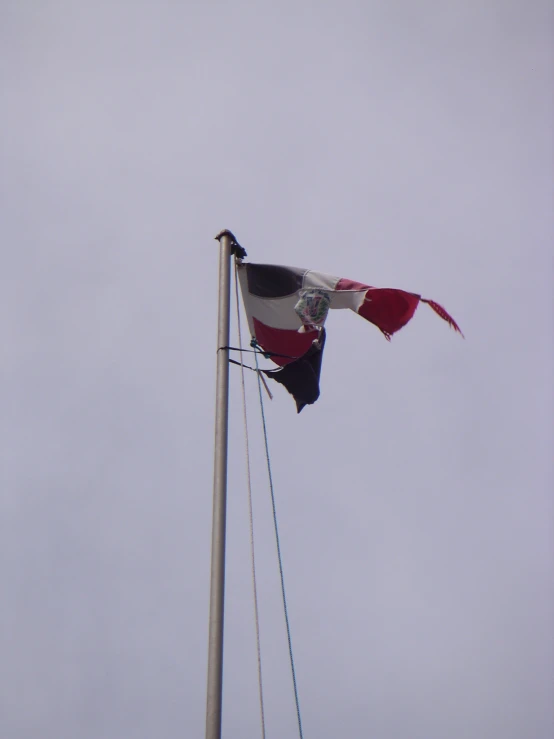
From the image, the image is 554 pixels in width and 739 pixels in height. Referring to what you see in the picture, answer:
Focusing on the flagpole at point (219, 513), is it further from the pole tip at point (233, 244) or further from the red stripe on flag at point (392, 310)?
the red stripe on flag at point (392, 310)

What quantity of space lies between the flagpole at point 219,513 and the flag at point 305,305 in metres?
1.78

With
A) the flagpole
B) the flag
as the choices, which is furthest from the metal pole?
the flag

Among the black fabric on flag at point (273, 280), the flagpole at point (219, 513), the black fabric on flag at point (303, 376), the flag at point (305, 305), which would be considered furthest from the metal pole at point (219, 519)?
the black fabric on flag at point (303, 376)

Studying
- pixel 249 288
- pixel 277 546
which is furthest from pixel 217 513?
pixel 249 288

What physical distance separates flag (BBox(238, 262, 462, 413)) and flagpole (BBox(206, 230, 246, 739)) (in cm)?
178

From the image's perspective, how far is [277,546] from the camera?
11.8 metres

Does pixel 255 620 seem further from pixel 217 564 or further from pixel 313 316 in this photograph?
pixel 313 316

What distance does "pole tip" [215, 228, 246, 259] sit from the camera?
11242 mm

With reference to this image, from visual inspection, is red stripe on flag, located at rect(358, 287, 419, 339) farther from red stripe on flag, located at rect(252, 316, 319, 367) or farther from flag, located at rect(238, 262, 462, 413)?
red stripe on flag, located at rect(252, 316, 319, 367)

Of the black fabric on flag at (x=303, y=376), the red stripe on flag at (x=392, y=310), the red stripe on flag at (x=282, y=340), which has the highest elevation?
the red stripe on flag at (x=392, y=310)

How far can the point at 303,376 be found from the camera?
12344 millimetres

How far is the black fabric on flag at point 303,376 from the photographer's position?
12.3 metres

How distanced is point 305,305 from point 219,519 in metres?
4.80

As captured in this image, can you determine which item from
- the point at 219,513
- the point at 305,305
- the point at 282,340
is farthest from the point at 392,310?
the point at 219,513
